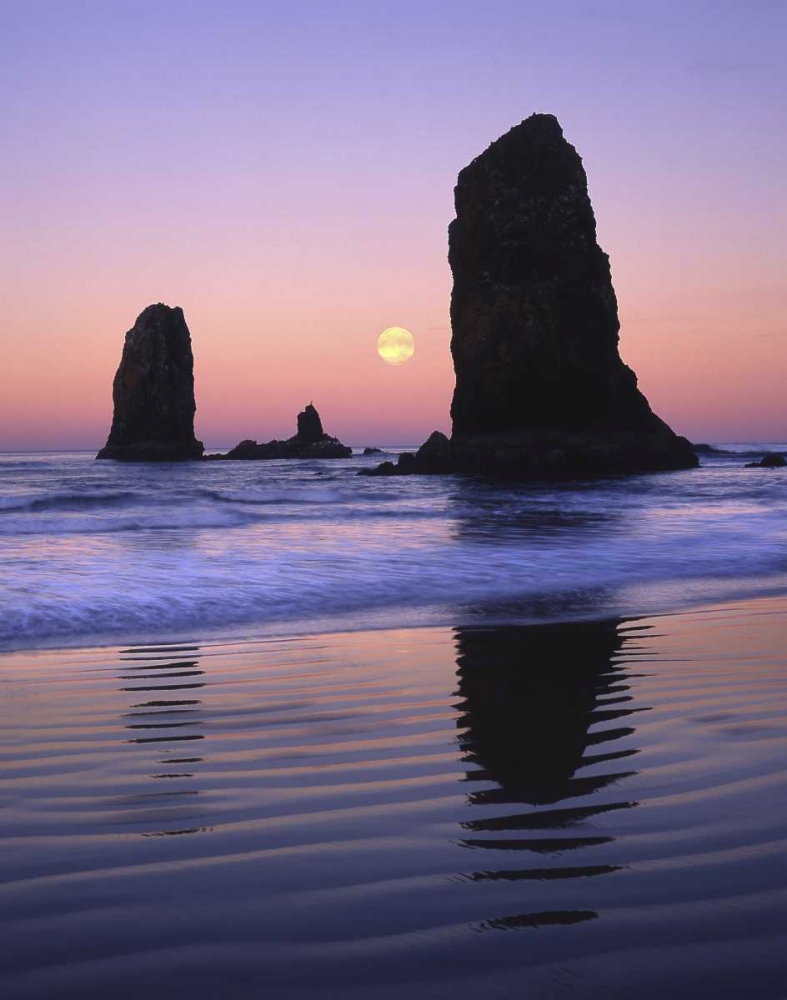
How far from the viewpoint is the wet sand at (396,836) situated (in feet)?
5.14

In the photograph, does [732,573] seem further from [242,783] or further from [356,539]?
[242,783]

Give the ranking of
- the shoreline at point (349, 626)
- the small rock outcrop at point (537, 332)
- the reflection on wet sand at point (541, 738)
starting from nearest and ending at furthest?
the reflection on wet sand at point (541, 738) < the shoreline at point (349, 626) < the small rock outcrop at point (537, 332)

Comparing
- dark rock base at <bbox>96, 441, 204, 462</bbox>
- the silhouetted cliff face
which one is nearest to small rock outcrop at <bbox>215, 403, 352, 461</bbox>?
dark rock base at <bbox>96, 441, 204, 462</bbox>

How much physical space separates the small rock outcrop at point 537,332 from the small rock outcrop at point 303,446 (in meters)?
40.2

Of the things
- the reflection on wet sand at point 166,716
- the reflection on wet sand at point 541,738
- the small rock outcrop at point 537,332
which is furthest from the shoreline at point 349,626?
the small rock outcrop at point 537,332

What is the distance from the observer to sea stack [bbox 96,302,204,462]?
76.1 meters

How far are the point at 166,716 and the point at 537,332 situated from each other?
36.3 m

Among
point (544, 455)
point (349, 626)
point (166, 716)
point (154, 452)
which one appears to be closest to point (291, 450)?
point (154, 452)

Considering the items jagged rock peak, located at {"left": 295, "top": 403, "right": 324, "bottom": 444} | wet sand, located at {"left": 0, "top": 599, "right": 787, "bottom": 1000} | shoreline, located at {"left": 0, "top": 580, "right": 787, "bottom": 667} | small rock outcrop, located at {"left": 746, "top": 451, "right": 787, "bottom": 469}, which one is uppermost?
jagged rock peak, located at {"left": 295, "top": 403, "right": 324, "bottom": 444}

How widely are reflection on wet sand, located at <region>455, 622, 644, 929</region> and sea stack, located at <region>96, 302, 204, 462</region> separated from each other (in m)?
73.5

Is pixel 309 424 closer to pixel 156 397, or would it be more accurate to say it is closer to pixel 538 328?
pixel 156 397

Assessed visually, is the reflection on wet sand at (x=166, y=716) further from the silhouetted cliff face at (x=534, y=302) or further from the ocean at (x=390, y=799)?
the silhouetted cliff face at (x=534, y=302)

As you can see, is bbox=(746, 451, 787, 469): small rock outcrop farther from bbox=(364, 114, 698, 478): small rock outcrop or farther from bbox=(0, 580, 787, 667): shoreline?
bbox=(0, 580, 787, 667): shoreline

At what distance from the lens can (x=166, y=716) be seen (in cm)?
355
